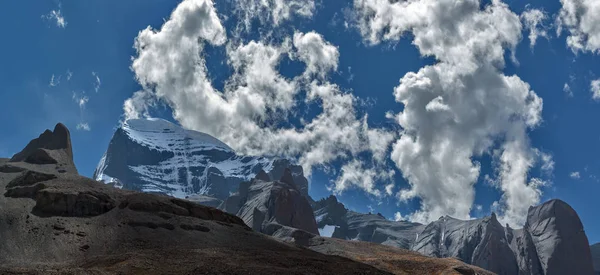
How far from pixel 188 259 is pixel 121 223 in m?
25.7

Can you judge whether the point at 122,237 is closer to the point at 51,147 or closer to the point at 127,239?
the point at 127,239

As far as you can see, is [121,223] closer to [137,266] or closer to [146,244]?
[146,244]

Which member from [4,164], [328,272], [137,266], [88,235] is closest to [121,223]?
[88,235]

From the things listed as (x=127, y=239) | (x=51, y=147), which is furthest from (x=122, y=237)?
(x=51, y=147)

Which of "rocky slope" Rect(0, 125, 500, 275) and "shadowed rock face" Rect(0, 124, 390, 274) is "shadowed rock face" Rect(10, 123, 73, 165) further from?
"shadowed rock face" Rect(0, 124, 390, 274)

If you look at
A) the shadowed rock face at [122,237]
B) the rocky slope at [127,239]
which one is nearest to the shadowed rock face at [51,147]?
the rocky slope at [127,239]

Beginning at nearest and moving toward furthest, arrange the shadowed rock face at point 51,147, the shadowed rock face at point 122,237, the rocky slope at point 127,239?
the shadowed rock face at point 122,237 → the rocky slope at point 127,239 → the shadowed rock face at point 51,147

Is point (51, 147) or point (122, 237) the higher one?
point (51, 147)

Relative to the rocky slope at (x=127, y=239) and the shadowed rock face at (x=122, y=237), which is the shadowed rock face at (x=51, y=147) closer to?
the rocky slope at (x=127, y=239)

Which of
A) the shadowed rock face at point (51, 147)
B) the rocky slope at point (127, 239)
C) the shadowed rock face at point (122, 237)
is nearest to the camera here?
the shadowed rock face at point (122, 237)

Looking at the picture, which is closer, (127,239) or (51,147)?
(127,239)

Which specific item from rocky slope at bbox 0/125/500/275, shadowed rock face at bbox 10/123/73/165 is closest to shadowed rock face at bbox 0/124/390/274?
rocky slope at bbox 0/125/500/275

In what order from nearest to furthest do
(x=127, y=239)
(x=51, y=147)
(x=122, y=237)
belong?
(x=127, y=239), (x=122, y=237), (x=51, y=147)

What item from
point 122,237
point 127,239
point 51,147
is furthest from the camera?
point 51,147
